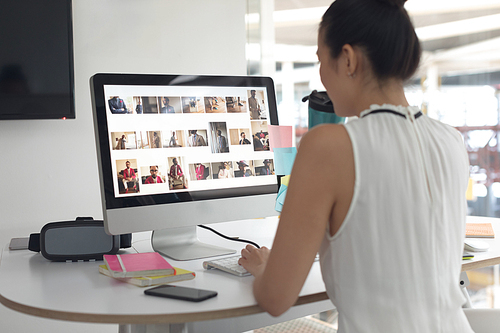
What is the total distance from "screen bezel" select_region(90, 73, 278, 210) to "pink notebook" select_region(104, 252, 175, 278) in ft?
0.42

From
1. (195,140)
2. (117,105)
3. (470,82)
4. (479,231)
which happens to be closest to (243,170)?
(195,140)

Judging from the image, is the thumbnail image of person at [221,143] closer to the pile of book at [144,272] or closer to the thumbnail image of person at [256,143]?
the thumbnail image of person at [256,143]

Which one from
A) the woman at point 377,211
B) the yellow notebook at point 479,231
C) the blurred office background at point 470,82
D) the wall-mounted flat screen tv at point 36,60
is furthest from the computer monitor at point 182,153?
the blurred office background at point 470,82

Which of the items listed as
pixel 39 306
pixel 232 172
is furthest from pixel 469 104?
pixel 39 306

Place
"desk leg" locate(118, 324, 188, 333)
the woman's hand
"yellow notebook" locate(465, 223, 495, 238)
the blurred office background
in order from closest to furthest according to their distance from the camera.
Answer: "desk leg" locate(118, 324, 188, 333), the woman's hand, "yellow notebook" locate(465, 223, 495, 238), the blurred office background

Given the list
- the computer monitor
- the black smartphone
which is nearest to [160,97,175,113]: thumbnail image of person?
the computer monitor

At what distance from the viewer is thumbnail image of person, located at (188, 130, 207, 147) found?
1179 millimetres

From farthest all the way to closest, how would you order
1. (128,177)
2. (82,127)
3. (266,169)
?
(82,127) → (266,169) → (128,177)

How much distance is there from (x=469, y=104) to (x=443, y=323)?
211 centimetres

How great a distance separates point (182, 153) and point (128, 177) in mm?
159

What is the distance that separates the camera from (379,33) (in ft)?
2.53

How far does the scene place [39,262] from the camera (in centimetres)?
111

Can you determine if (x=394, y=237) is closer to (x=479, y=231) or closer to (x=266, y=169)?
(x=266, y=169)

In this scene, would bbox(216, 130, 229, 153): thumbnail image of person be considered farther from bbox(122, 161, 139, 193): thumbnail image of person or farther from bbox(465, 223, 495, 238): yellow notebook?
bbox(465, 223, 495, 238): yellow notebook
